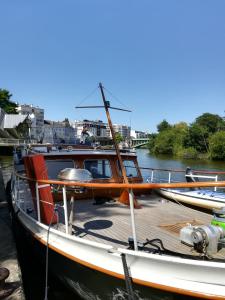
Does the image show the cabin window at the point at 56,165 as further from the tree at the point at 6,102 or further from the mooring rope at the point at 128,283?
the tree at the point at 6,102

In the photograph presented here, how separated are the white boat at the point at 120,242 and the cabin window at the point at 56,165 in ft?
0.08

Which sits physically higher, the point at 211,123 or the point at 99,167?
the point at 211,123

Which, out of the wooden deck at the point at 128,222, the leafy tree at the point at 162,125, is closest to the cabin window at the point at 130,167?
the wooden deck at the point at 128,222

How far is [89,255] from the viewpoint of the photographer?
4.52 meters

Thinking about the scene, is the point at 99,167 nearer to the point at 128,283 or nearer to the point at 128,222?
the point at 128,222

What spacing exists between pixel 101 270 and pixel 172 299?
108cm

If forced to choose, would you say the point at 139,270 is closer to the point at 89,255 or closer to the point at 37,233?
the point at 89,255

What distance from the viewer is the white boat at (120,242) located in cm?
373

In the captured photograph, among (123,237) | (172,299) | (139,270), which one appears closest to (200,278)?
(172,299)

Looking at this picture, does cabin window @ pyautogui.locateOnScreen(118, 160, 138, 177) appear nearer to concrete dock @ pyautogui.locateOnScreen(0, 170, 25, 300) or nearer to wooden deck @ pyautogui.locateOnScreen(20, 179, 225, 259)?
wooden deck @ pyautogui.locateOnScreen(20, 179, 225, 259)

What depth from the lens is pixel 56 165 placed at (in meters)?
8.41

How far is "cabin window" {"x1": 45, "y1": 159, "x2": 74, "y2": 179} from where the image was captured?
8273mm

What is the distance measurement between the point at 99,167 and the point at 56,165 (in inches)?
50.7

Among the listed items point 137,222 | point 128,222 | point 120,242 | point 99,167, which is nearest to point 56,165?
point 99,167
